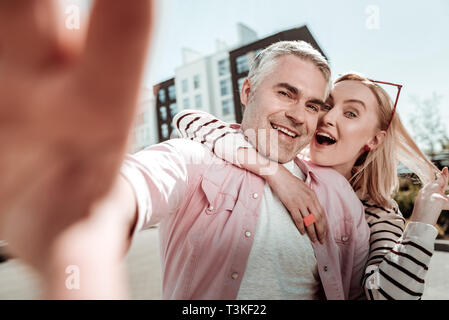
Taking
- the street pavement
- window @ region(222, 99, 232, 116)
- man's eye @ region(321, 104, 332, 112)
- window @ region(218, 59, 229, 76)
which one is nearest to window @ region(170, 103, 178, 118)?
window @ region(222, 99, 232, 116)

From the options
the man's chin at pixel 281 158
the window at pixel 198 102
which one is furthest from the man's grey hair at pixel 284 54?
the window at pixel 198 102

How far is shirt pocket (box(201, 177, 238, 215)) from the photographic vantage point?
2.49 feet

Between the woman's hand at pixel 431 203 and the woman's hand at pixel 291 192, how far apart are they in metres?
0.26

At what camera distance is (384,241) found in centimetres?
90

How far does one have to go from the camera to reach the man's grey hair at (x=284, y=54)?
2.96ft

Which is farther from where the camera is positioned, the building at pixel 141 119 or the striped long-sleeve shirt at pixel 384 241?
the striped long-sleeve shirt at pixel 384 241

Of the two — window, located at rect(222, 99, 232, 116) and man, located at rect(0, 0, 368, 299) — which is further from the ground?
man, located at rect(0, 0, 368, 299)

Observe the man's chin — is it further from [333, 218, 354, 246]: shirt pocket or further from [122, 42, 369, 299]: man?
[333, 218, 354, 246]: shirt pocket

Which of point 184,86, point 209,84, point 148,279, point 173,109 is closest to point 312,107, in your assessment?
point 148,279

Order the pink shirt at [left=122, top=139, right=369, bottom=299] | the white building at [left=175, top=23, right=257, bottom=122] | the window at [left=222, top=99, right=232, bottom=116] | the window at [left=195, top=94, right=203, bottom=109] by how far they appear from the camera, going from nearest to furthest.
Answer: the pink shirt at [left=122, top=139, right=369, bottom=299] → the white building at [left=175, top=23, right=257, bottom=122] → the window at [left=195, top=94, right=203, bottom=109] → the window at [left=222, top=99, right=232, bottom=116]

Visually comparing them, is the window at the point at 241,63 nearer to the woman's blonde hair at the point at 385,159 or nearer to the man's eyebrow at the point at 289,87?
the woman's blonde hair at the point at 385,159

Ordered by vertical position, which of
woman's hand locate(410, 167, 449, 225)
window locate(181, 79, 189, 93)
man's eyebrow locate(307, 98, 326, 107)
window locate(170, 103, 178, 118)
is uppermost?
man's eyebrow locate(307, 98, 326, 107)

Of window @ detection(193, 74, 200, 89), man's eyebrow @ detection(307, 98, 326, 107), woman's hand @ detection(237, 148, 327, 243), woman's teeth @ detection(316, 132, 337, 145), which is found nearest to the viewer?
woman's hand @ detection(237, 148, 327, 243)

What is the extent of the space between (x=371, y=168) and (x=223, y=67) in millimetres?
18360
